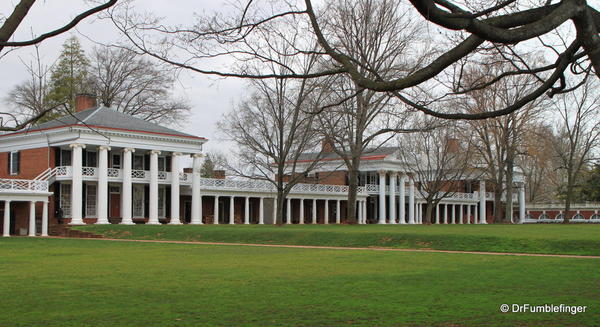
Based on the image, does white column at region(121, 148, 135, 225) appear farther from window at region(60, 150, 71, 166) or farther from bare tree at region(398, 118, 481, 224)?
bare tree at region(398, 118, 481, 224)

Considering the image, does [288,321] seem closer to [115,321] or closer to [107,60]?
[115,321]

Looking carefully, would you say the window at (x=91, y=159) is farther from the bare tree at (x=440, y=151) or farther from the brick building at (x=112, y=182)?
the bare tree at (x=440, y=151)

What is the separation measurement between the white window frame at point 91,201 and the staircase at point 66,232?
5977 mm

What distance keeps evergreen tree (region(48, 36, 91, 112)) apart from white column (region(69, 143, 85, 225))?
14.9 meters

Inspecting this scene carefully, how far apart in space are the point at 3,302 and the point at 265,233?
23.8 m

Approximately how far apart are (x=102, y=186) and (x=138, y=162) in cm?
606

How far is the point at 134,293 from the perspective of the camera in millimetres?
11508

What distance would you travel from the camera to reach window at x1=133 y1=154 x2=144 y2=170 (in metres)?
53.6

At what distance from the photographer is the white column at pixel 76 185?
46.5 meters

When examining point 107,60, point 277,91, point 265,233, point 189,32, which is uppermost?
point 107,60

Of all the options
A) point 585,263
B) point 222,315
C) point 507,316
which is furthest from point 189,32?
point 585,263

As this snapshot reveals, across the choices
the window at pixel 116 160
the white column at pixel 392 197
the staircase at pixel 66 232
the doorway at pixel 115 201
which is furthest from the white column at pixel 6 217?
the white column at pixel 392 197

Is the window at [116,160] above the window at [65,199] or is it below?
above

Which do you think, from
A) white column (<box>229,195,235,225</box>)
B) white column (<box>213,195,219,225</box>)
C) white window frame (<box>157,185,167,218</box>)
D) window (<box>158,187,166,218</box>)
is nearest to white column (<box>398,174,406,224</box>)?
white column (<box>229,195,235,225</box>)
